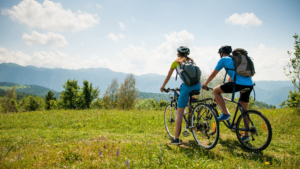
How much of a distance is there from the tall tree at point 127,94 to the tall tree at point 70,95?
18553mm

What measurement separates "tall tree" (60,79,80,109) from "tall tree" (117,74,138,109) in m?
18.6

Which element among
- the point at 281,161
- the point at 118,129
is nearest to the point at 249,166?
the point at 281,161

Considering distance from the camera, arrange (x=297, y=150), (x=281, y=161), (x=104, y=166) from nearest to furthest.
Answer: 1. (x=104, y=166)
2. (x=281, y=161)
3. (x=297, y=150)

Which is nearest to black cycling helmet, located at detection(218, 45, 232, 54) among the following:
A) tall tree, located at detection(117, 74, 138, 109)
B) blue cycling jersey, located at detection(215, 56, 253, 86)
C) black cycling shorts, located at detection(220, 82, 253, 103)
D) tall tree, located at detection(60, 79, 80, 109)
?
blue cycling jersey, located at detection(215, 56, 253, 86)

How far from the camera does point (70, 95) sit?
42.6m

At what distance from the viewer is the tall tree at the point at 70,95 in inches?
1661

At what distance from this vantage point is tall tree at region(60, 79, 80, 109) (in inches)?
1661

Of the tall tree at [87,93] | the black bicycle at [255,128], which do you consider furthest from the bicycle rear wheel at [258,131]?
the tall tree at [87,93]

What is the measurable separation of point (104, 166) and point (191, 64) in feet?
11.8

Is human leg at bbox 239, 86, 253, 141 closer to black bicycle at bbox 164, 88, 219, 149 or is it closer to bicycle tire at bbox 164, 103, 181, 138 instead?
black bicycle at bbox 164, 88, 219, 149

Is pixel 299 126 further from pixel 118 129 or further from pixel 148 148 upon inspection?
pixel 118 129

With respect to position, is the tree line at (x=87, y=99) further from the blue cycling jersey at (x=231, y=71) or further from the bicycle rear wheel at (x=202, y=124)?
the blue cycling jersey at (x=231, y=71)

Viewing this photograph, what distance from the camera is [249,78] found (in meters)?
4.42

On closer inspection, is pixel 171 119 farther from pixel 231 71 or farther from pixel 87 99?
pixel 87 99
